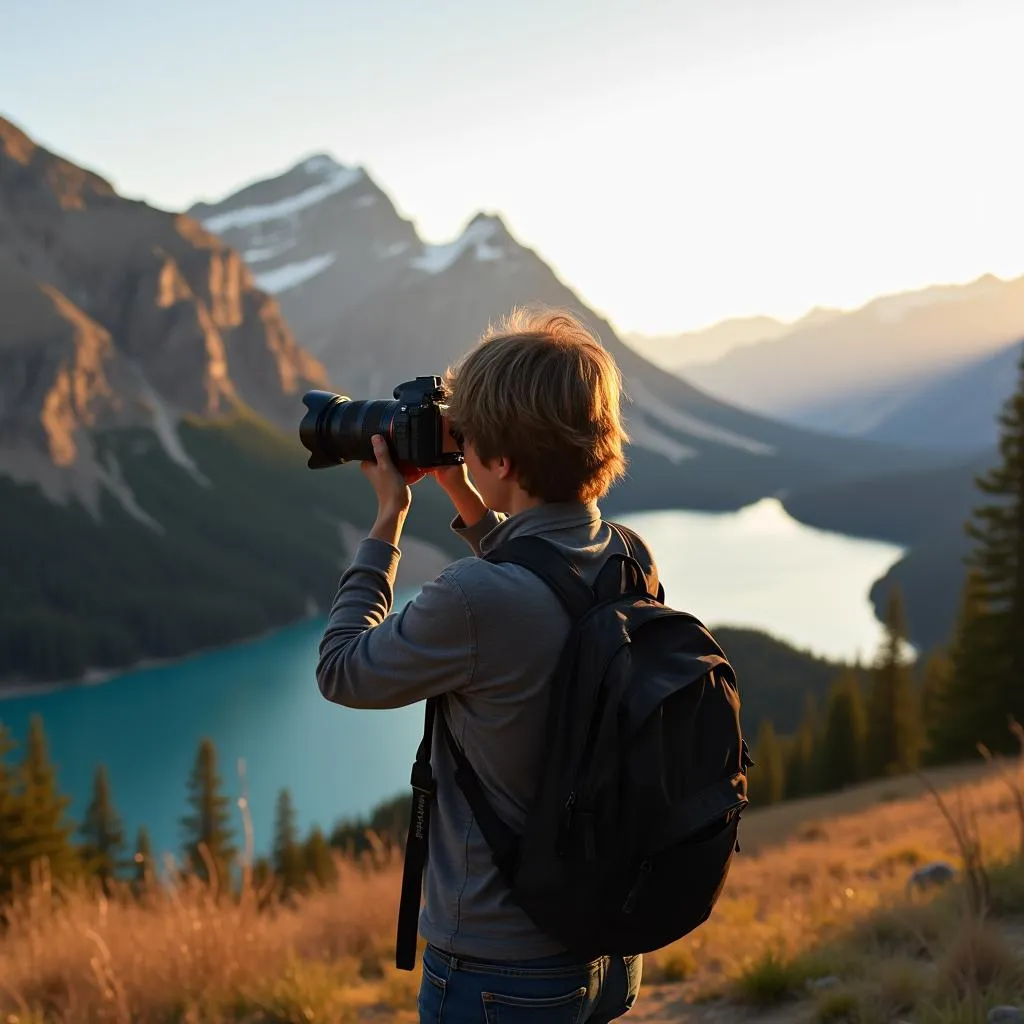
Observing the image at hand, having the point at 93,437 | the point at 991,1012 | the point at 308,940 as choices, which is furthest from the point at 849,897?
the point at 93,437

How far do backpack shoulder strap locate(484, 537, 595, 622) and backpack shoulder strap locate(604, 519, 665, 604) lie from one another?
22 cm

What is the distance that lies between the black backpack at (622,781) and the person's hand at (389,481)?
1.08ft

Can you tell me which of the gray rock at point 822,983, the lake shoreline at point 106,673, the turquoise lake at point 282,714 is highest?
the gray rock at point 822,983

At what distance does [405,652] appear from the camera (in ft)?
5.65

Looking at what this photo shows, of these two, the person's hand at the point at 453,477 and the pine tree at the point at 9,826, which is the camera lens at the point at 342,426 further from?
the pine tree at the point at 9,826

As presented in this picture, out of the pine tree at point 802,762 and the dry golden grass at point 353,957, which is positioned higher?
the dry golden grass at point 353,957

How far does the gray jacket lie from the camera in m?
1.72

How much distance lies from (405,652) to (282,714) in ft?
222

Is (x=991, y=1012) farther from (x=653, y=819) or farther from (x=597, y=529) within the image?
(x=597, y=529)

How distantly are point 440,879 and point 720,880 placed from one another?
491 millimetres

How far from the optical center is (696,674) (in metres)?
1.75

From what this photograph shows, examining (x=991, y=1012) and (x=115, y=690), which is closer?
(x=991, y=1012)

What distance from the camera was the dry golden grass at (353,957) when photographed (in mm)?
3295

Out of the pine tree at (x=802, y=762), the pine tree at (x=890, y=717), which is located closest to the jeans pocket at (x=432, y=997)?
the pine tree at (x=890, y=717)
